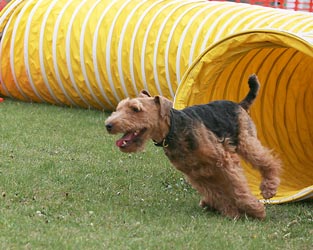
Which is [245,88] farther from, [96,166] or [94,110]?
[94,110]

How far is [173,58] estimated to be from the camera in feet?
33.4

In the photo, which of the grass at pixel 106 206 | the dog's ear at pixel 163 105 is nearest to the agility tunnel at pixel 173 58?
the grass at pixel 106 206

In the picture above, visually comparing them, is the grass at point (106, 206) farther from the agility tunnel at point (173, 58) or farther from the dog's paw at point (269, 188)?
the agility tunnel at point (173, 58)

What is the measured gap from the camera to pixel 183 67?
10.0 metres

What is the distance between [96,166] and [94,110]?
12.5 ft

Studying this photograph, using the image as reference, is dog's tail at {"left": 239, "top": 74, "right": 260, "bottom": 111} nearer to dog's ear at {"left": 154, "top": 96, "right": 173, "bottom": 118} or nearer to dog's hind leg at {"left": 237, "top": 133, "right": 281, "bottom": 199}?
dog's hind leg at {"left": 237, "top": 133, "right": 281, "bottom": 199}

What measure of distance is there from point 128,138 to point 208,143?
0.70 m

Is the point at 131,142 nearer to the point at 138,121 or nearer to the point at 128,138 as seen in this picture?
the point at 128,138

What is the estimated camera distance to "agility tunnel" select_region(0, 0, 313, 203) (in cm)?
748

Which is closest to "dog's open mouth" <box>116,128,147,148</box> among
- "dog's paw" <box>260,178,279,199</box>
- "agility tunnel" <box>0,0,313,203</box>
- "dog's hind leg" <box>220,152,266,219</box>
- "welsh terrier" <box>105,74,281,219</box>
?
"welsh terrier" <box>105,74,281,219</box>

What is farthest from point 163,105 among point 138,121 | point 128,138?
point 128,138

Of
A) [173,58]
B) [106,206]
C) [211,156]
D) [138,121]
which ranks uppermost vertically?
[138,121]

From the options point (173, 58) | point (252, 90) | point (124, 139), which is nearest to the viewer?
point (124, 139)

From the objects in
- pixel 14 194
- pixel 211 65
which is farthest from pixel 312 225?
pixel 14 194
